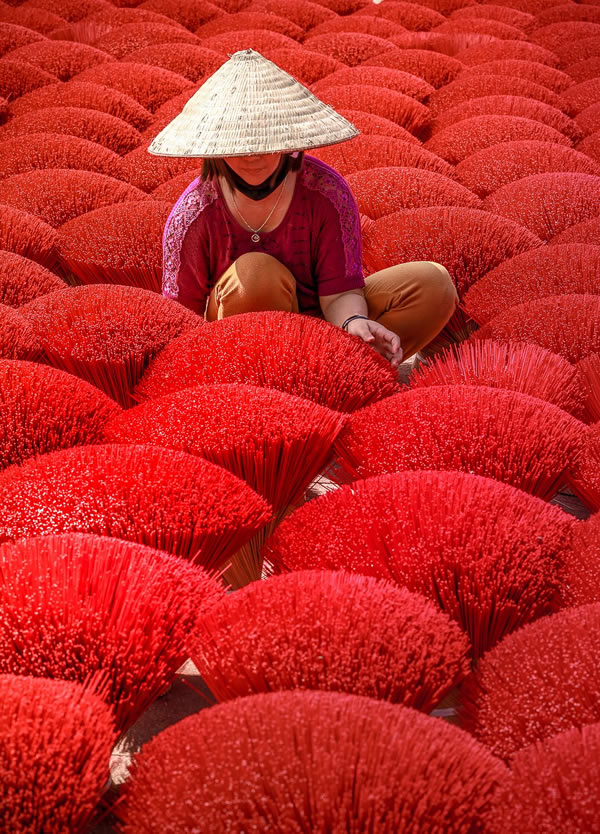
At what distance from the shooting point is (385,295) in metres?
1.19

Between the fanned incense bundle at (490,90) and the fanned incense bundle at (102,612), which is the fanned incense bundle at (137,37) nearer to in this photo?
the fanned incense bundle at (490,90)

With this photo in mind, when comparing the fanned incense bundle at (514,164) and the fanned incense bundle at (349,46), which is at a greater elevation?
the fanned incense bundle at (349,46)

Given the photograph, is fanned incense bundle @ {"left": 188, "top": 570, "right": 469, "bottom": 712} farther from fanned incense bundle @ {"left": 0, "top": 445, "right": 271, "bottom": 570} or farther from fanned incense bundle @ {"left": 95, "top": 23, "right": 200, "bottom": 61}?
fanned incense bundle @ {"left": 95, "top": 23, "right": 200, "bottom": 61}

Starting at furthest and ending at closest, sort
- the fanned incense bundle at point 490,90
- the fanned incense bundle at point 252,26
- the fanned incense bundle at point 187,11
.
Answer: the fanned incense bundle at point 187,11
the fanned incense bundle at point 252,26
the fanned incense bundle at point 490,90

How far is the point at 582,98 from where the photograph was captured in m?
1.97

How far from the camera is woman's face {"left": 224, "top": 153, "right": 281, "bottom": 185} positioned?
107 cm

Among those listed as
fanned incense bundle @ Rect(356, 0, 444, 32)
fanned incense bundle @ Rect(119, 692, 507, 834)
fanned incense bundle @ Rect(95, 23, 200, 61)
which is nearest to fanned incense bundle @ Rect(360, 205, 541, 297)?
fanned incense bundle @ Rect(119, 692, 507, 834)

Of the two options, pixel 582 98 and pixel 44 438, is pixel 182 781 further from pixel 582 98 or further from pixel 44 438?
pixel 582 98

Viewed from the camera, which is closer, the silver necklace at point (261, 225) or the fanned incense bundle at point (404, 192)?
the silver necklace at point (261, 225)

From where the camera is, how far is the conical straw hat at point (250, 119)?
1003 millimetres

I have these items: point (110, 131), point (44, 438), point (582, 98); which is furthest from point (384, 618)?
point (582, 98)

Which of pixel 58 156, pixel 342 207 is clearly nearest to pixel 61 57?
pixel 58 156

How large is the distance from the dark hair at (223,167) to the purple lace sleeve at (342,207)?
0.07ft

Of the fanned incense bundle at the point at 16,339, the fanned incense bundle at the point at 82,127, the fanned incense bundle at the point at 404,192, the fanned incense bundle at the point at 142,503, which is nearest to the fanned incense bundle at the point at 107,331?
the fanned incense bundle at the point at 16,339
